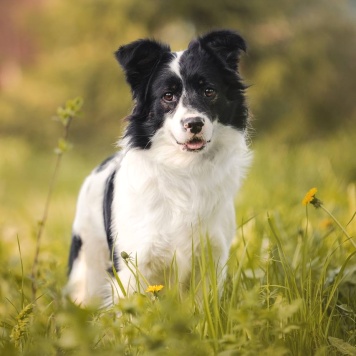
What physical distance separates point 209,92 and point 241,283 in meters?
1.01

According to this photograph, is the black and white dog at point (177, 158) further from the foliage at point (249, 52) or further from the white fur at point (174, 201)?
the foliage at point (249, 52)

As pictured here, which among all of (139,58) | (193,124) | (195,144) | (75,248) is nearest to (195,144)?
(195,144)

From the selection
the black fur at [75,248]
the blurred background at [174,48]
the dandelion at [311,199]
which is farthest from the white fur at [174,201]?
the blurred background at [174,48]

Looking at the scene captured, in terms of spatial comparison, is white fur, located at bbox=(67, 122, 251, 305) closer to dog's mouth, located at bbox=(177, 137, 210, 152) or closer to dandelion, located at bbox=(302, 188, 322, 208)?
dog's mouth, located at bbox=(177, 137, 210, 152)

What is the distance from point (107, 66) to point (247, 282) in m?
10.0

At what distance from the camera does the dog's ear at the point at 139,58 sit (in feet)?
10.6

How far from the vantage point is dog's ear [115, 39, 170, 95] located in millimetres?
3219

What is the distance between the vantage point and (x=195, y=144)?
3.04 meters

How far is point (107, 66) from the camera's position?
12.4 meters

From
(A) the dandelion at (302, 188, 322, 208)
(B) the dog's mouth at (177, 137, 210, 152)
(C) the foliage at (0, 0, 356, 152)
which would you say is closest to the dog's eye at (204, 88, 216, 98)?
(B) the dog's mouth at (177, 137, 210, 152)

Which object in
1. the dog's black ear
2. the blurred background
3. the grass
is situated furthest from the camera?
the blurred background

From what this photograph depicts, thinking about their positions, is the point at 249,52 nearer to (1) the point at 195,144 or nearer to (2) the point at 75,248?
(2) the point at 75,248

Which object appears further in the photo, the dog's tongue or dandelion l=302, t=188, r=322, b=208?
the dog's tongue

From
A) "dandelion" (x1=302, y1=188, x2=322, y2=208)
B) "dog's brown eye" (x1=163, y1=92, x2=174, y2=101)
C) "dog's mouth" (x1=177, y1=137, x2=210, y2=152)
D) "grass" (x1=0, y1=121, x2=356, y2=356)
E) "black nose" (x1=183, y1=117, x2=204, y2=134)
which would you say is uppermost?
"dog's brown eye" (x1=163, y1=92, x2=174, y2=101)
